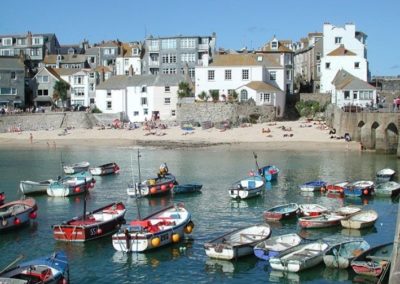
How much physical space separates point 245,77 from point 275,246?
61208 millimetres

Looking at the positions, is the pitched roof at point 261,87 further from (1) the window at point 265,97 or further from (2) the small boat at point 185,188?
(2) the small boat at point 185,188

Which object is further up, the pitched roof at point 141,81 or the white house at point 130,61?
the white house at point 130,61

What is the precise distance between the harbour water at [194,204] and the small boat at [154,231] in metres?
0.40

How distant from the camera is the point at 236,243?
2816 cm

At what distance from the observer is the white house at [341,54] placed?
88.8 metres

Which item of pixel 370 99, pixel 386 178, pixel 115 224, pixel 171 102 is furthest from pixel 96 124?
pixel 115 224

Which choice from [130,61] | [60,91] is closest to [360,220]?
[60,91]

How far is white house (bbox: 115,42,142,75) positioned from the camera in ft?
352

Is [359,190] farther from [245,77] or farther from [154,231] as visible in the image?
[245,77]

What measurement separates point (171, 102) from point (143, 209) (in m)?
53.2

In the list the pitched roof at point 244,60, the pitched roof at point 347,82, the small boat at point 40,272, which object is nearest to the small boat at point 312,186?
the small boat at point 40,272

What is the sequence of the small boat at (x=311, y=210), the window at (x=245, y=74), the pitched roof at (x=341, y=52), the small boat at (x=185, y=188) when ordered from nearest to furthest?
the small boat at (x=311, y=210)
the small boat at (x=185, y=188)
the window at (x=245, y=74)
the pitched roof at (x=341, y=52)

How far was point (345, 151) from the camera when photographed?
223 feet

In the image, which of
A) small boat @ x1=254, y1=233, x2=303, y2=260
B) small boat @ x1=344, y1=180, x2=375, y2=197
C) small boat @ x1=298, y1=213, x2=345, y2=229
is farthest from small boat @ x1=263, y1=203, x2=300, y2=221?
small boat @ x1=344, y1=180, x2=375, y2=197
